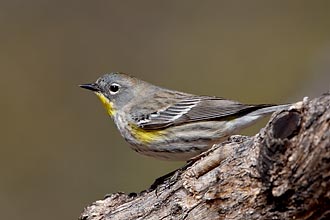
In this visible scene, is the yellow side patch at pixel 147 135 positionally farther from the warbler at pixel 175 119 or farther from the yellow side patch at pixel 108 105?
the yellow side patch at pixel 108 105

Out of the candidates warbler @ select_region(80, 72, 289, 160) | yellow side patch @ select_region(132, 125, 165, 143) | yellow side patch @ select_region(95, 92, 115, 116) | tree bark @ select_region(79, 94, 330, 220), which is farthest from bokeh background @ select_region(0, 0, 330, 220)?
tree bark @ select_region(79, 94, 330, 220)

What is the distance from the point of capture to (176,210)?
4.08 m

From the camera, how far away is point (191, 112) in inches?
224

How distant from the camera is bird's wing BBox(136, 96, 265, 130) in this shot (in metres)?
5.46

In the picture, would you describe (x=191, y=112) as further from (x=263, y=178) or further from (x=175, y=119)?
(x=263, y=178)

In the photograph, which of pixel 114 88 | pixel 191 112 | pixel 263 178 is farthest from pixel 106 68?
pixel 263 178

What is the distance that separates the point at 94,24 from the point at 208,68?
215 cm

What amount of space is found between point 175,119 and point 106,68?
6.03m

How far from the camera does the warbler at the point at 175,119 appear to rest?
5387 millimetres

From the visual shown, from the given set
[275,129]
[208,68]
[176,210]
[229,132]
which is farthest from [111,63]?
[275,129]

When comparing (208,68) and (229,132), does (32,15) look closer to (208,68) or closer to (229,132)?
(208,68)

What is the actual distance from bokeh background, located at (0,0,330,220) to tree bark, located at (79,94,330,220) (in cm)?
472

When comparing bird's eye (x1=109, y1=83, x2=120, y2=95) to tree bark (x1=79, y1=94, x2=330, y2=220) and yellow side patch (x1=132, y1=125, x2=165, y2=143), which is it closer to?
yellow side patch (x1=132, y1=125, x2=165, y2=143)

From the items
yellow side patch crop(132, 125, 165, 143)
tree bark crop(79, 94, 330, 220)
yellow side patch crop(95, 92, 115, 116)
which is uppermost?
yellow side patch crop(95, 92, 115, 116)
